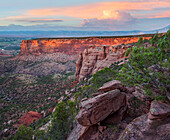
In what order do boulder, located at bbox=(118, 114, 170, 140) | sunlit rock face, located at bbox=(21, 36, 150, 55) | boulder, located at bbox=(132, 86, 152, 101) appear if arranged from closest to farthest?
boulder, located at bbox=(118, 114, 170, 140)
boulder, located at bbox=(132, 86, 152, 101)
sunlit rock face, located at bbox=(21, 36, 150, 55)

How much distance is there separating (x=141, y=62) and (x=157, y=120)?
13.3ft

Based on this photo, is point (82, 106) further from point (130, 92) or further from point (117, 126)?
point (130, 92)

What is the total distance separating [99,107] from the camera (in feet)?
37.2

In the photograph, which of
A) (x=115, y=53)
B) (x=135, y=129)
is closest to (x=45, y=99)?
(x=115, y=53)

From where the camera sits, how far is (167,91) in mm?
9500

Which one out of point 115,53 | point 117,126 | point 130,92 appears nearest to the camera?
point 117,126

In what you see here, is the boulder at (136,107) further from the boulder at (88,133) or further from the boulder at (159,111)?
the boulder at (88,133)

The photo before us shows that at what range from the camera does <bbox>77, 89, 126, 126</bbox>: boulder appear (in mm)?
10992

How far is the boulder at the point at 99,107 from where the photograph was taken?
10992 millimetres

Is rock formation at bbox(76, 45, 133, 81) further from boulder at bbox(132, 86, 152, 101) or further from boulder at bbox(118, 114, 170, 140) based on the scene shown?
boulder at bbox(118, 114, 170, 140)

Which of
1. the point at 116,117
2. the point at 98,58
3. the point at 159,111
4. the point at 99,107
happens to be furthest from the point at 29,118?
the point at 159,111

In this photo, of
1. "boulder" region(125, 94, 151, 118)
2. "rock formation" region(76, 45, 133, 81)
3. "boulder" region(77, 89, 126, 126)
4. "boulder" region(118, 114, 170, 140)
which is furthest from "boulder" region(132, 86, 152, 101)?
"rock formation" region(76, 45, 133, 81)

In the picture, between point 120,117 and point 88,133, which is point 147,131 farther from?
point 88,133

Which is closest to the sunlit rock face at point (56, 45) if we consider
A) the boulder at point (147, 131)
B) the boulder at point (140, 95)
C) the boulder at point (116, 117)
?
the boulder at point (140, 95)
